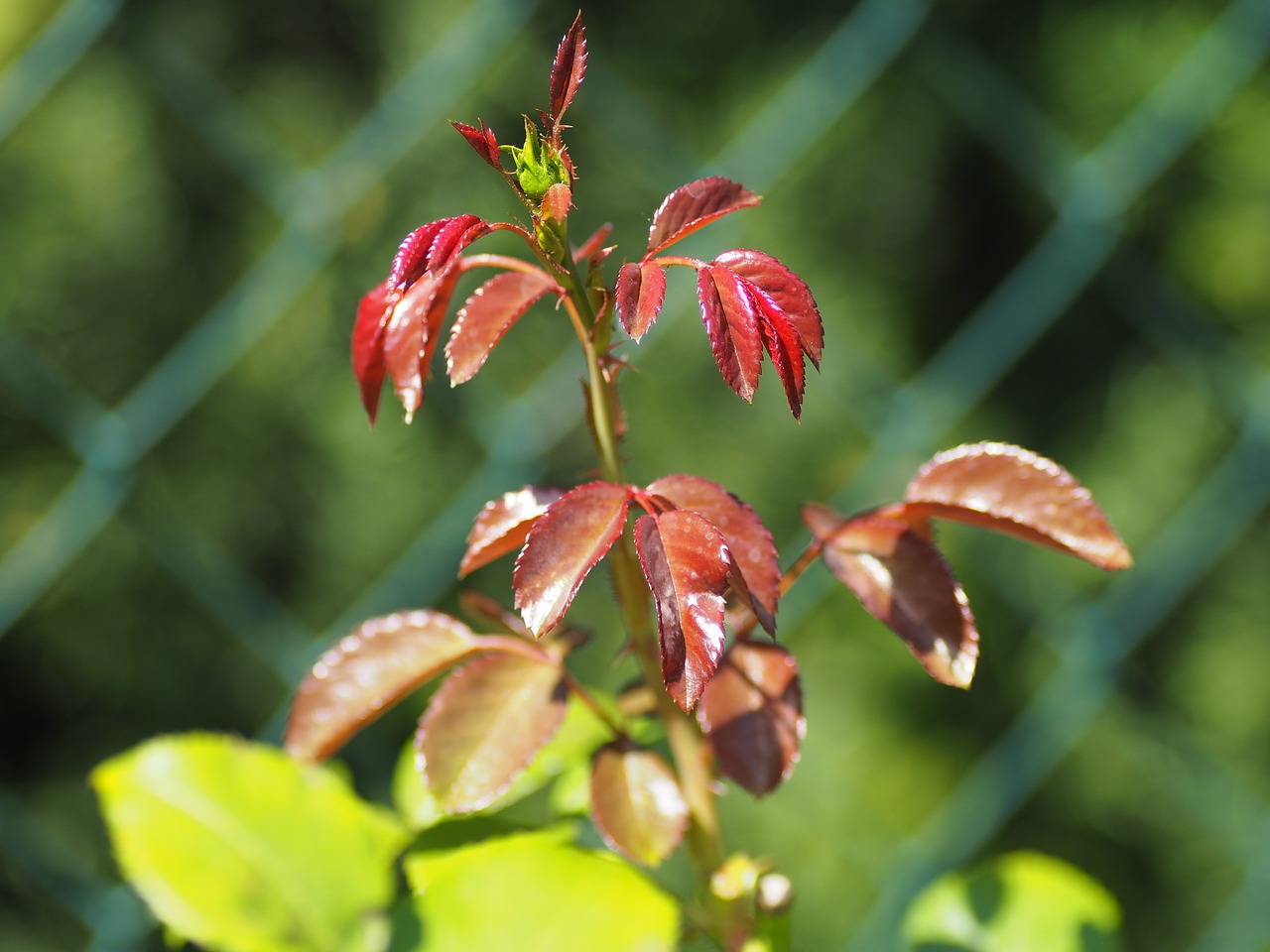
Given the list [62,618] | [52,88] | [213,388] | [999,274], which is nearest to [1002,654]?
[999,274]

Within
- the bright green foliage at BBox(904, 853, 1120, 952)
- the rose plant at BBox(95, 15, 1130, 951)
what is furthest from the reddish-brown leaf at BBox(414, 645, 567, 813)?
the bright green foliage at BBox(904, 853, 1120, 952)

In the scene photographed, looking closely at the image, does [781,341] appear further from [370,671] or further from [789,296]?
[370,671]

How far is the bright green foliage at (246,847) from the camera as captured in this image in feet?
1.16

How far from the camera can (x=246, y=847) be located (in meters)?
0.38

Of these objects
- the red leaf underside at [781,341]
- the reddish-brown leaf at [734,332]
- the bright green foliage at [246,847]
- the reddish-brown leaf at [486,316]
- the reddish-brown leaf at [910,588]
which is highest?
the red leaf underside at [781,341]

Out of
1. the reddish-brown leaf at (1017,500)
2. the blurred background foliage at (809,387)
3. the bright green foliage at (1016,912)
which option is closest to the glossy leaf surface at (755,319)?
the reddish-brown leaf at (1017,500)

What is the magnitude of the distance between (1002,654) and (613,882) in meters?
1.27

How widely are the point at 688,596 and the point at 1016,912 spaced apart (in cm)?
30

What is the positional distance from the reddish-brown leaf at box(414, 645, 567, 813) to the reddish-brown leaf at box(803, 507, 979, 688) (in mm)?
99

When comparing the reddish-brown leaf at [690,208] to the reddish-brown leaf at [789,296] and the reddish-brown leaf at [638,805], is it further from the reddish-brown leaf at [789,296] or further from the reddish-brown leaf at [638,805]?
the reddish-brown leaf at [638,805]

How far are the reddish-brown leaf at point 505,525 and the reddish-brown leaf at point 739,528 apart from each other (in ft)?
0.13

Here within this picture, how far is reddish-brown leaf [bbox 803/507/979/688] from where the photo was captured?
1.18 ft

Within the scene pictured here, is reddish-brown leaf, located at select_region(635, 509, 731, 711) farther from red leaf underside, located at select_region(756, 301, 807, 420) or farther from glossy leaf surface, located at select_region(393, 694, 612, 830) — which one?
glossy leaf surface, located at select_region(393, 694, 612, 830)

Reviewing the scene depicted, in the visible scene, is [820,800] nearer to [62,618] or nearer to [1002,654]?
[1002,654]
